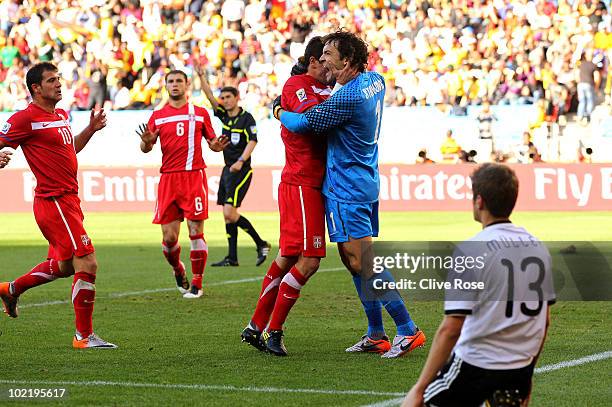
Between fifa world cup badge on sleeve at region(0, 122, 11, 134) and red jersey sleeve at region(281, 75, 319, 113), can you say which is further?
fifa world cup badge on sleeve at region(0, 122, 11, 134)

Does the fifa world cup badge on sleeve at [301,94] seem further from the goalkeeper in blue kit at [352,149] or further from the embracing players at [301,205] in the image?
the goalkeeper in blue kit at [352,149]

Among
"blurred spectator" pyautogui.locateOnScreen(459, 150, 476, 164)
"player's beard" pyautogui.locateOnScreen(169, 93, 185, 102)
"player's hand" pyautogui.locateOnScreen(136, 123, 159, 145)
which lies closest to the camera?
"player's hand" pyautogui.locateOnScreen(136, 123, 159, 145)

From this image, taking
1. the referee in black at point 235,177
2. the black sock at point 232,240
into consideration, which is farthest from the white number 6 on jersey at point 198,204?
the black sock at point 232,240

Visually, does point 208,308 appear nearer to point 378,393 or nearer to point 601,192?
point 378,393

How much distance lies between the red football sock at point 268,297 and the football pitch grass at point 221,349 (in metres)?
0.27

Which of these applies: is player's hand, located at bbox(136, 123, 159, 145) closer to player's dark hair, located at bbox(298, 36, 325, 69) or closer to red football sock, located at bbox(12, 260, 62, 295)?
red football sock, located at bbox(12, 260, 62, 295)

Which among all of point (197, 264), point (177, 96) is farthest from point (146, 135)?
point (197, 264)

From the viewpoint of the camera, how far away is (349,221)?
837cm

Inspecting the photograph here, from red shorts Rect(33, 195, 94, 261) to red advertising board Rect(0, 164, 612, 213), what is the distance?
1676 cm

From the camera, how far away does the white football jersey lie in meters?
4.67

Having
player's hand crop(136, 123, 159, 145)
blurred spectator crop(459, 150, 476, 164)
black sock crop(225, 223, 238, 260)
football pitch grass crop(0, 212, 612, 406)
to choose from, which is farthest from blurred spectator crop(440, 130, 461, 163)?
player's hand crop(136, 123, 159, 145)

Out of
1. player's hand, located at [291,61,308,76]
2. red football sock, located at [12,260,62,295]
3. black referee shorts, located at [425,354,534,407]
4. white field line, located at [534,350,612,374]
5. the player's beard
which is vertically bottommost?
white field line, located at [534,350,612,374]

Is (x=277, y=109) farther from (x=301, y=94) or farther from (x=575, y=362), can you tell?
(x=575, y=362)

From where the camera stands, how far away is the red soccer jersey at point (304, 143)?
8570mm
